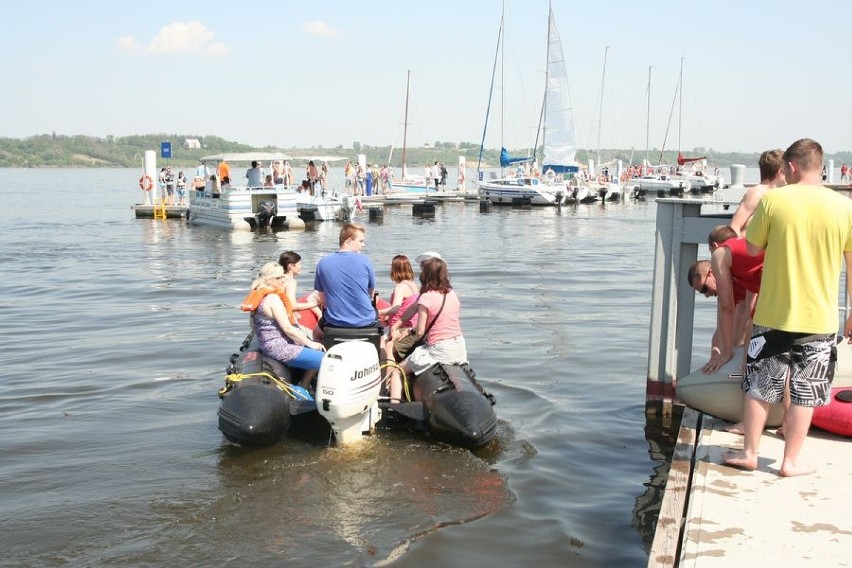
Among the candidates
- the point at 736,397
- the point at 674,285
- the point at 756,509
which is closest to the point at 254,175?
the point at 674,285

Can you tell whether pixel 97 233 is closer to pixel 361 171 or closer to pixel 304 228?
pixel 304 228

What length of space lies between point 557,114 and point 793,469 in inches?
2051

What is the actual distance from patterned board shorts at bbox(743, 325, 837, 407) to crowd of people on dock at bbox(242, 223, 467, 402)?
3.55 meters

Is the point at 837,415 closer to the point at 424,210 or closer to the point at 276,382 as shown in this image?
the point at 276,382

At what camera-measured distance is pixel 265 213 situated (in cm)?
3441

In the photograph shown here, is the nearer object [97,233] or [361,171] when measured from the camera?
[97,233]

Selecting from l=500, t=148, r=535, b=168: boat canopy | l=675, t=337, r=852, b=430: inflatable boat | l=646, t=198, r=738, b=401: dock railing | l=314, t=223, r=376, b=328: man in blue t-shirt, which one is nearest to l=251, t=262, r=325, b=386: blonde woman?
l=314, t=223, r=376, b=328: man in blue t-shirt

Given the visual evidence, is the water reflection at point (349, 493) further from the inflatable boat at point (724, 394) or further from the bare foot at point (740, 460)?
the bare foot at point (740, 460)

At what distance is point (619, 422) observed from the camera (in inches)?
364

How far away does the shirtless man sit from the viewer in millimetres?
6637

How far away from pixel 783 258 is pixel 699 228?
8.32ft

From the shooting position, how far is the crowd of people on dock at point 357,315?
8.62 metres

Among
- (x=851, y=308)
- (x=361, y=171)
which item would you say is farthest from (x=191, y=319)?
(x=361, y=171)

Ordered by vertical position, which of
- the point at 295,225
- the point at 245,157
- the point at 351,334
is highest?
the point at 245,157
